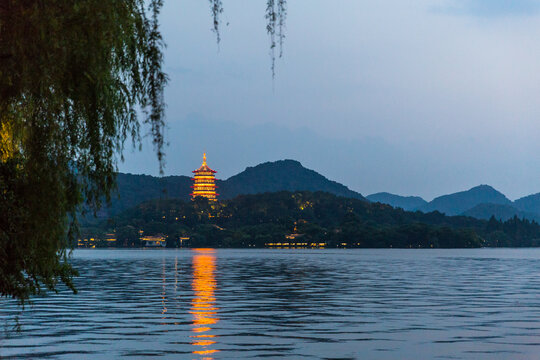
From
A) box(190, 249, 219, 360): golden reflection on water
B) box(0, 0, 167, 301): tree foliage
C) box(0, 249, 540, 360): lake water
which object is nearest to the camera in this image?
box(0, 0, 167, 301): tree foliage

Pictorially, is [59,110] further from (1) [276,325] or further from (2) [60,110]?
(1) [276,325]

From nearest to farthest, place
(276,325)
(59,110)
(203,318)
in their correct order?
1. (59,110)
2. (276,325)
3. (203,318)

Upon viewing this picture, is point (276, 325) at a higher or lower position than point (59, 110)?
lower

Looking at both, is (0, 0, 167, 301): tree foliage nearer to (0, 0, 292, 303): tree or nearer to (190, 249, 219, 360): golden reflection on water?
(0, 0, 292, 303): tree

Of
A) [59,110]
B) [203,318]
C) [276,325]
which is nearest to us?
[59,110]

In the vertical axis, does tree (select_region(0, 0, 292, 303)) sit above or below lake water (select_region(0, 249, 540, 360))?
above

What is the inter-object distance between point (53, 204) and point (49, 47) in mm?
2812

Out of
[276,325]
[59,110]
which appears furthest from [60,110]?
[276,325]

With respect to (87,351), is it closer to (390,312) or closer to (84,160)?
(84,160)

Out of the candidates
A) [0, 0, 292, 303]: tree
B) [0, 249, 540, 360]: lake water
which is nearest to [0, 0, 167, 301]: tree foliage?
[0, 0, 292, 303]: tree

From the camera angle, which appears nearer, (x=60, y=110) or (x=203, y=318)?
(x=60, y=110)

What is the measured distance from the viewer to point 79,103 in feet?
43.4

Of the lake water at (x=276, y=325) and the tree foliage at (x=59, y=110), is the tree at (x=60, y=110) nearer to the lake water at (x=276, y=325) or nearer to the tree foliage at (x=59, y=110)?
the tree foliage at (x=59, y=110)

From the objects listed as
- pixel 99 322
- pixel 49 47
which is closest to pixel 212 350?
pixel 99 322
